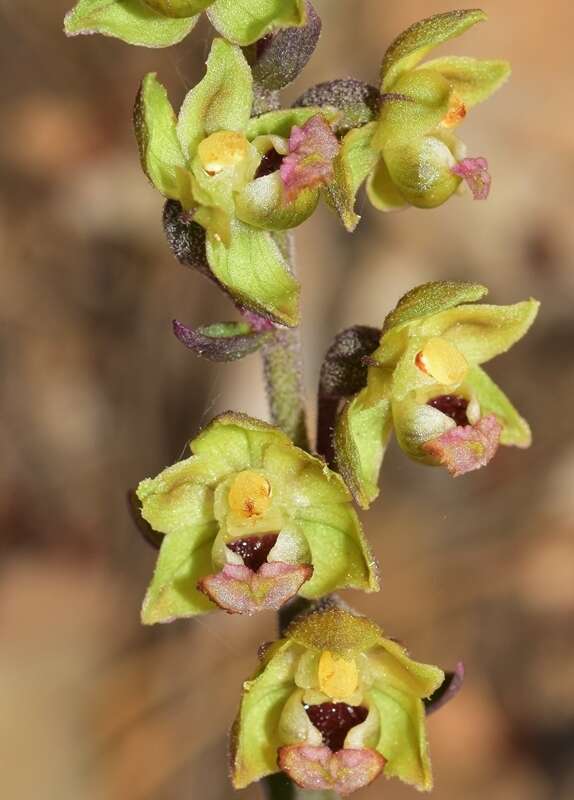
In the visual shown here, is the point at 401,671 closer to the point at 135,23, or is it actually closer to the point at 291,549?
the point at 291,549

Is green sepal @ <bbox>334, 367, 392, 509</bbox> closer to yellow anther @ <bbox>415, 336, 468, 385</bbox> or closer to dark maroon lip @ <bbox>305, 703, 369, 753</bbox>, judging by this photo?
yellow anther @ <bbox>415, 336, 468, 385</bbox>

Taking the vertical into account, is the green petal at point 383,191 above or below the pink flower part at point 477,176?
below

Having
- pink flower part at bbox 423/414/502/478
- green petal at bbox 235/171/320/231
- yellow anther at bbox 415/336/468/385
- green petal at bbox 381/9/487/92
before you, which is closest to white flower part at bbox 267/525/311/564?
pink flower part at bbox 423/414/502/478

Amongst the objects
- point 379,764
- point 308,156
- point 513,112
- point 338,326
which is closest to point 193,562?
point 379,764

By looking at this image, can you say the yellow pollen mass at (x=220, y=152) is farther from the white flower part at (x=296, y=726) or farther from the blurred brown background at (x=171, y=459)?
the blurred brown background at (x=171, y=459)

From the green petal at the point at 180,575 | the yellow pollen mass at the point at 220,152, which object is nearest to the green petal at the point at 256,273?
the yellow pollen mass at the point at 220,152

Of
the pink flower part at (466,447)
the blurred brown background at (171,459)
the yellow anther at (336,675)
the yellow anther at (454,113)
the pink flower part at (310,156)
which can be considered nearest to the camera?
the pink flower part at (310,156)
